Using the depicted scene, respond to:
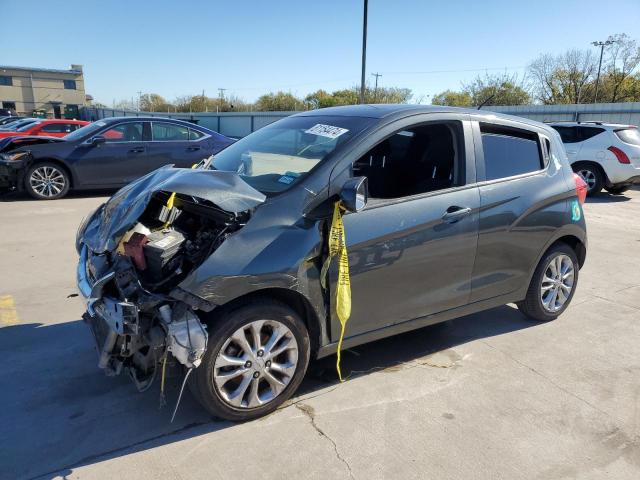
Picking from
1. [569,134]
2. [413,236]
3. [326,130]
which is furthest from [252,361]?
[569,134]

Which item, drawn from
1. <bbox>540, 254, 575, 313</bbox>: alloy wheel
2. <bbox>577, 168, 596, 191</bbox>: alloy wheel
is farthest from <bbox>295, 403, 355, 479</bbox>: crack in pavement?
<bbox>577, 168, 596, 191</bbox>: alloy wheel

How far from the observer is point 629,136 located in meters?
12.1

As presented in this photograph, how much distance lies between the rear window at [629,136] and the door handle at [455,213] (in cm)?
1043

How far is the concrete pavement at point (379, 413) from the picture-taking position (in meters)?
2.72

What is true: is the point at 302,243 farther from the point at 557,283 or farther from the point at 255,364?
the point at 557,283

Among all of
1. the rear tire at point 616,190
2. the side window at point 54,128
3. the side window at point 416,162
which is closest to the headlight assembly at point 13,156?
the side window at point 54,128

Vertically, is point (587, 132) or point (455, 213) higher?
point (587, 132)

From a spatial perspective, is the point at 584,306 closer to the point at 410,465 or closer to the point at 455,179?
the point at 455,179

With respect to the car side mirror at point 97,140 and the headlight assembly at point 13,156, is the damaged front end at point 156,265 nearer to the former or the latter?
the car side mirror at point 97,140

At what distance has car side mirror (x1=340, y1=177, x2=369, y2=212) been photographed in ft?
9.73

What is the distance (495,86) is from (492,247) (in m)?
48.0

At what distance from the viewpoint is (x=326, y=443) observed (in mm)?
2896

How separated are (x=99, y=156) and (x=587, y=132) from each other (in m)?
11.1

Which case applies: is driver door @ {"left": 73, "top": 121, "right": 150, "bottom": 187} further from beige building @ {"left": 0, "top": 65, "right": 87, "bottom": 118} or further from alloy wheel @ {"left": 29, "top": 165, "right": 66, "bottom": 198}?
beige building @ {"left": 0, "top": 65, "right": 87, "bottom": 118}
